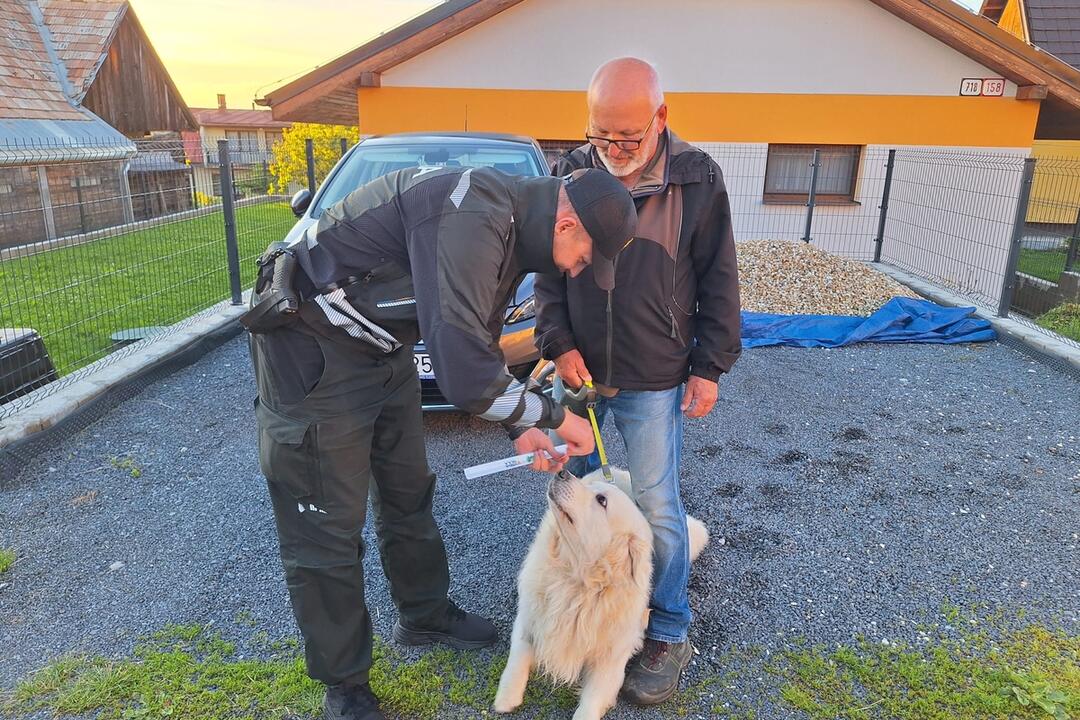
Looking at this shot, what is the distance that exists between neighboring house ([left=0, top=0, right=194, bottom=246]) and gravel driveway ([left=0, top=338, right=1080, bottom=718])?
5658 mm

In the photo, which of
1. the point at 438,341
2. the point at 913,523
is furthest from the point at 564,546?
the point at 913,523

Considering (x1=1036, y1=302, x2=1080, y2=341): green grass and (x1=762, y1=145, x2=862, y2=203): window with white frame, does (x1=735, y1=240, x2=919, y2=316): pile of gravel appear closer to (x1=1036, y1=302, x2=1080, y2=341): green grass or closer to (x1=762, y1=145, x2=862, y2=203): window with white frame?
(x1=1036, y1=302, x2=1080, y2=341): green grass

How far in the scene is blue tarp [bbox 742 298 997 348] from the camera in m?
7.35

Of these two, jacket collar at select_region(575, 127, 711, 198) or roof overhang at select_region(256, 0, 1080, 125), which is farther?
roof overhang at select_region(256, 0, 1080, 125)

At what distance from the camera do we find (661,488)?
8.80 feet

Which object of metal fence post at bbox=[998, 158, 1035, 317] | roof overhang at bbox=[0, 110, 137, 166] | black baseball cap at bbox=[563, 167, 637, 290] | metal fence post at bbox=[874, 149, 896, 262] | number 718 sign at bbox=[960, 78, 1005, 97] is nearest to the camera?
black baseball cap at bbox=[563, 167, 637, 290]

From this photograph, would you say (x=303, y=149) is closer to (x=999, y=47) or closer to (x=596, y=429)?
(x=999, y=47)

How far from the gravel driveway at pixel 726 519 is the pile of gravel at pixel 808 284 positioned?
2855 millimetres

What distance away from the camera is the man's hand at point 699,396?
269 cm

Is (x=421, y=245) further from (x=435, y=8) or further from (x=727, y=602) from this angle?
(x=435, y=8)

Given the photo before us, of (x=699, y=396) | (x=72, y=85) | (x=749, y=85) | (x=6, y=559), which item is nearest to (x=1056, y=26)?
(x=749, y=85)

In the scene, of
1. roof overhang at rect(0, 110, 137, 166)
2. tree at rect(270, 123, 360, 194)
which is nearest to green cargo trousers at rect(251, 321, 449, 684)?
roof overhang at rect(0, 110, 137, 166)

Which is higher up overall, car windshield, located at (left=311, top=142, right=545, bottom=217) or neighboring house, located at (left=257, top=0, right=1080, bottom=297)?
neighboring house, located at (left=257, top=0, right=1080, bottom=297)

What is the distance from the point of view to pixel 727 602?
10.7 ft
